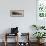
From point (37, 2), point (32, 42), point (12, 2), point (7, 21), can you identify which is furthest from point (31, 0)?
point (32, 42)

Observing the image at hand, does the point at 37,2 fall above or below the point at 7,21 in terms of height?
above

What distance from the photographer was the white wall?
6.80 meters

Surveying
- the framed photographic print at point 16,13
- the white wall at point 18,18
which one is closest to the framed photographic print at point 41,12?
the white wall at point 18,18

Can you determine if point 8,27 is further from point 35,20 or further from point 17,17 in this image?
point 35,20

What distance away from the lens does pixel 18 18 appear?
688 cm

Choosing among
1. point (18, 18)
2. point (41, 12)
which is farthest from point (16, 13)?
point (41, 12)

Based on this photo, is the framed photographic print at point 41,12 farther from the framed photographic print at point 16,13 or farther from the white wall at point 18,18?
the framed photographic print at point 16,13

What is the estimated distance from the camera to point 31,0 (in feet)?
22.3

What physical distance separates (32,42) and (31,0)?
1851 millimetres

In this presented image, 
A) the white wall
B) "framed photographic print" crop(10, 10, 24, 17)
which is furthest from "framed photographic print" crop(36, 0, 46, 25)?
"framed photographic print" crop(10, 10, 24, 17)

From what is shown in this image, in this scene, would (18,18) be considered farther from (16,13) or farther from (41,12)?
(41,12)

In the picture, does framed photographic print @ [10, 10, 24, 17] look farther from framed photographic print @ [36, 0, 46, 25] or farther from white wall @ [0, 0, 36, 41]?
framed photographic print @ [36, 0, 46, 25]

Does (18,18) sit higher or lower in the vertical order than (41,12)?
lower

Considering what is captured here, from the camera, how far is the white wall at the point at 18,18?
6805mm
